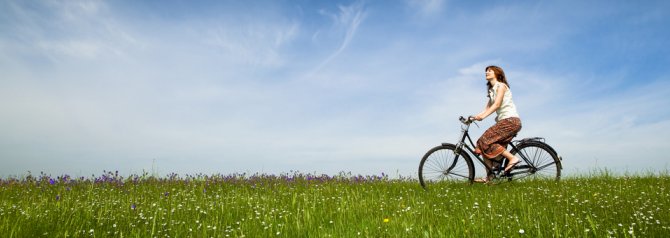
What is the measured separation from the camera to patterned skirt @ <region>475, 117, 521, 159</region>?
9.87 meters

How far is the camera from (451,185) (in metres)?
10.5

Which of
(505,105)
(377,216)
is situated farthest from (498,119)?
(377,216)

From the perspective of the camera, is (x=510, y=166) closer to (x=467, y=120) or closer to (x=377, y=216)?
(x=467, y=120)

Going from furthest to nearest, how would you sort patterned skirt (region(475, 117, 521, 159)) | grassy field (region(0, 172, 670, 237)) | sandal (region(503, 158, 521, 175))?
sandal (region(503, 158, 521, 175)) < patterned skirt (region(475, 117, 521, 159)) < grassy field (region(0, 172, 670, 237))

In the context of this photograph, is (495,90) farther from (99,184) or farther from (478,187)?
(99,184)

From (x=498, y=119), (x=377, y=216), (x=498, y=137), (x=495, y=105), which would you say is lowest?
(x=377, y=216)

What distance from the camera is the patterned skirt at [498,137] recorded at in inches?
388

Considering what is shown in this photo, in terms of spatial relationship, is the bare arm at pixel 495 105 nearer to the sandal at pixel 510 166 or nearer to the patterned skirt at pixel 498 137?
the patterned skirt at pixel 498 137

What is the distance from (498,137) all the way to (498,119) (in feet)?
1.22

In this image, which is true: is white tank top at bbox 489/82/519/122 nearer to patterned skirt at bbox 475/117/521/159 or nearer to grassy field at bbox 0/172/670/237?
patterned skirt at bbox 475/117/521/159

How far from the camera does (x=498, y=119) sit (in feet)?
32.7

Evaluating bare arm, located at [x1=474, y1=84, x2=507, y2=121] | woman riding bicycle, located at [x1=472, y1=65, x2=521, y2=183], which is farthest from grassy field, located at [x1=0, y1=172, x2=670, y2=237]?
bare arm, located at [x1=474, y1=84, x2=507, y2=121]

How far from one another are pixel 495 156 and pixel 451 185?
112 cm

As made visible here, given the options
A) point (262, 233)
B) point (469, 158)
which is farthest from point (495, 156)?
point (262, 233)
